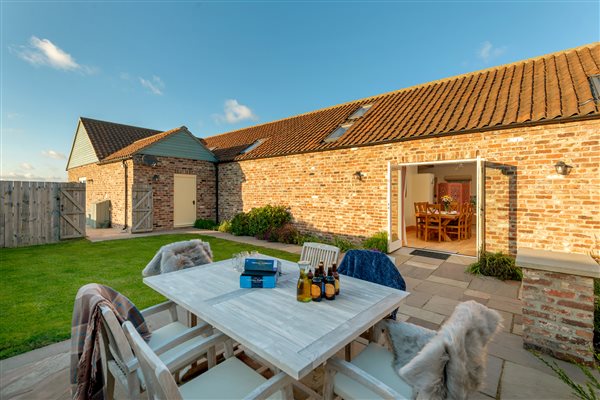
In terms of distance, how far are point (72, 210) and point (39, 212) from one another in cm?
87

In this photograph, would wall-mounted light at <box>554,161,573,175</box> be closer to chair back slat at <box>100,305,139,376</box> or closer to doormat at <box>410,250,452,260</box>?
doormat at <box>410,250,452,260</box>

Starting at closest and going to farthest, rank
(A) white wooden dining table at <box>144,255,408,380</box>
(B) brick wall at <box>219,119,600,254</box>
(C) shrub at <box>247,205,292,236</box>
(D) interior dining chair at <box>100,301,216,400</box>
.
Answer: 1. (A) white wooden dining table at <box>144,255,408,380</box>
2. (D) interior dining chair at <box>100,301,216,400</box>
3. (B) brick wall at <box>219,119,600,254</box>
4. (C) shrub at <box>247,205,292,236</box>

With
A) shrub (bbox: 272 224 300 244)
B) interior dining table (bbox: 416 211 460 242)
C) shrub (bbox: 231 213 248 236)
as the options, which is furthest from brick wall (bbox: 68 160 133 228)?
interior dining table (bbox: 416 211 460 242)

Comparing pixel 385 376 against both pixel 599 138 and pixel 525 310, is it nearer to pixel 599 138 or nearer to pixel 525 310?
pixel 525 310

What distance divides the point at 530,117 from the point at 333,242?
19.0 ft

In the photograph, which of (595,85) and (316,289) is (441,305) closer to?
(316,289)

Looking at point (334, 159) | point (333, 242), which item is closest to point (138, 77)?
point (334, 159)

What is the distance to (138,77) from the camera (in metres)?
10.5

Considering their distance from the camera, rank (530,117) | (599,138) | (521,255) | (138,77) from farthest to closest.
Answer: (138,77), (530,117), (599,138), (521,255)

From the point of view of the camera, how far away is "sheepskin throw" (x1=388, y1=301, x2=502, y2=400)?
1.24 meters

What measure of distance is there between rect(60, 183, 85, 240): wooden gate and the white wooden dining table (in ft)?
32.0

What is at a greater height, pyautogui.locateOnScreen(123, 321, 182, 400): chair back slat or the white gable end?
the white gable end

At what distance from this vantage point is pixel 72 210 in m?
9.43

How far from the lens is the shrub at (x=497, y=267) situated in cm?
514
